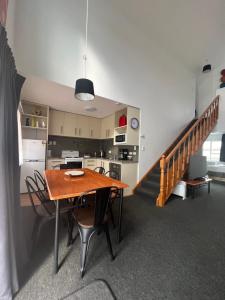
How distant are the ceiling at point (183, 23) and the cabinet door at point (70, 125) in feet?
10.4

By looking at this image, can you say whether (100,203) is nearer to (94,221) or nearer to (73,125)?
(94,221)

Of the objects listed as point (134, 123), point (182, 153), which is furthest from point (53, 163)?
point (182, 153)

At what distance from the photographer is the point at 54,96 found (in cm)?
342

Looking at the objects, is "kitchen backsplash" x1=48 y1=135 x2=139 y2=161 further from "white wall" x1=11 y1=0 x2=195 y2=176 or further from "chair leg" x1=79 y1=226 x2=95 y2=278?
"chair leg" x1=79 y1=226 x2=95 y2=278

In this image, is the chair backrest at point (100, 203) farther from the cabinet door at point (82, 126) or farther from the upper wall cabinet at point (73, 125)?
the cabinet door at point (82, 126)

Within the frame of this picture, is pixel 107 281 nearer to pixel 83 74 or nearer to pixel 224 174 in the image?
pixel 83 74

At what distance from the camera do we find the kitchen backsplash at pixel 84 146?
476 centimetres

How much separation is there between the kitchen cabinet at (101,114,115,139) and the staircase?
188 centimetres

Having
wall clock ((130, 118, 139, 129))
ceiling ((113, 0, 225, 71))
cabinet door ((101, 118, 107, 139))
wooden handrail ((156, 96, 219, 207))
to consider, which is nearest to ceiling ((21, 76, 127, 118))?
wall clock ((130, 118, 139, 129))

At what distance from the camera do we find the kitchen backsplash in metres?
4.76

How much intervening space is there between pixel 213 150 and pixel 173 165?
179 inches

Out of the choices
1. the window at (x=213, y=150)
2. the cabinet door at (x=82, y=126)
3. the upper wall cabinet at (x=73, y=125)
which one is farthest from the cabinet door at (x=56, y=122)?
the window at (x=213, y=150)

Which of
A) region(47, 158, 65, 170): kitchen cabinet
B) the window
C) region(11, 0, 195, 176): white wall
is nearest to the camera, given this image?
region(11, 0, 195, 176): white wall

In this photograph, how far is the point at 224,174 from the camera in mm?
5879
